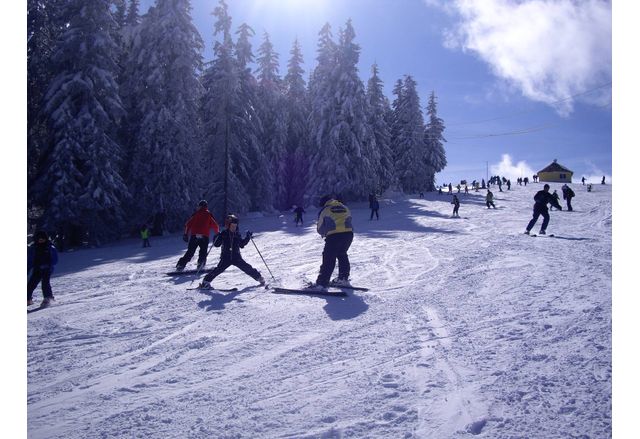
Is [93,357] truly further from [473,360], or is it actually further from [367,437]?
[473,360]

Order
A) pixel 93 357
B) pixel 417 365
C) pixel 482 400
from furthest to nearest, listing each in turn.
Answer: pixel 93 357, pixel 417 365, pixel 482 400

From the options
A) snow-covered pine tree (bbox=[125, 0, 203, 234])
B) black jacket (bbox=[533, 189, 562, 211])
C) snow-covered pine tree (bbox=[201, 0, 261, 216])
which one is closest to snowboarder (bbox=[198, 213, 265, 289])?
black jacket (bbox=[533, 189, 562, 211])

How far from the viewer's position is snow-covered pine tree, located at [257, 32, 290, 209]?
108 ft

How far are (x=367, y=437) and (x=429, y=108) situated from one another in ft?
168

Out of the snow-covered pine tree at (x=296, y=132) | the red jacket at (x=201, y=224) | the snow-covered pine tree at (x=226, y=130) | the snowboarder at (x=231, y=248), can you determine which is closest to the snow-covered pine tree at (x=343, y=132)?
the snow-covered pine tree at (x=296, y=132)

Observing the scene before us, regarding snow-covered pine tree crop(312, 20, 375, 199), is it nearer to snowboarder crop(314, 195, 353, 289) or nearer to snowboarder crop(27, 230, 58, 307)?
snowboarder crop(314, 195, 353, 289)

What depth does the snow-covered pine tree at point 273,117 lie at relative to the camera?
108ft

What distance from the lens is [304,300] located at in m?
6.03

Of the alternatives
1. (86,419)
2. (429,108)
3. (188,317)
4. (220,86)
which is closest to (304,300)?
(188,317)

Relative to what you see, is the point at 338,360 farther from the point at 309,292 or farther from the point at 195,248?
the point at 195,248

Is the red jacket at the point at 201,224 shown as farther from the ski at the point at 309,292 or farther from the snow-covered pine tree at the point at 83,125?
the snow-covered pine tree at the point at 83,125

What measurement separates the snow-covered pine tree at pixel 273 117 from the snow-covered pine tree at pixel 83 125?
16646mm

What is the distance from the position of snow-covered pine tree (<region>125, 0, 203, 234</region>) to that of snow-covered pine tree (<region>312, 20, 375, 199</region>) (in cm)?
1210
